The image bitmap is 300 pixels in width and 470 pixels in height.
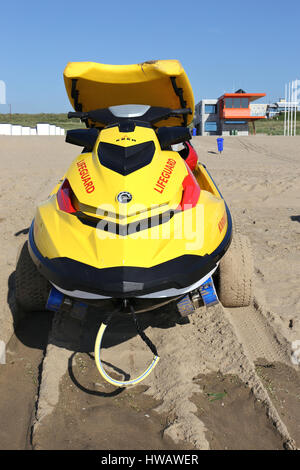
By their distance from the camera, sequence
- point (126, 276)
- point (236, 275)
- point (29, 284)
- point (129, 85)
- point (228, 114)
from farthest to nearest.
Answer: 1. point (228, 114)
2. point (129, 85)
3. point (236, 275)
4. point (29, 284)
5. point (126, 276)

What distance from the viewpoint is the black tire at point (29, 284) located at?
3.37m

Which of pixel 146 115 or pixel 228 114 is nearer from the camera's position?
pixel 146 115

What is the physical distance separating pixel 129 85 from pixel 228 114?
3991 centimetres

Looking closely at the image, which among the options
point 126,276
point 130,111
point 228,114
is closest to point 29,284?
point 126,276

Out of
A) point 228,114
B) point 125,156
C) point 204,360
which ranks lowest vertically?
point 228,114

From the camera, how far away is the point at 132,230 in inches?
97.0

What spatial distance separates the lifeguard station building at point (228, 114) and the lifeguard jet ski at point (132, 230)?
40280mm

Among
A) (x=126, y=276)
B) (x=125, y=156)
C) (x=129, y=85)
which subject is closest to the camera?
(x=126, y=276)

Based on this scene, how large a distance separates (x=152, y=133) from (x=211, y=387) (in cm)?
179

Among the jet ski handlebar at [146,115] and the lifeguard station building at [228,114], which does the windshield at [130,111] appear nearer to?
the jet ski handlebar at [146,115]

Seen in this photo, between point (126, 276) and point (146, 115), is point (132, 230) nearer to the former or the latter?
point (126, 276)

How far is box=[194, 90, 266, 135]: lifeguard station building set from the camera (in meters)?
41.7

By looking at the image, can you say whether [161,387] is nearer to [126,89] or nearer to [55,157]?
[126,89]

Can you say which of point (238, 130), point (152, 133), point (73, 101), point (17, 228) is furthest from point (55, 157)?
point (238, 130)
